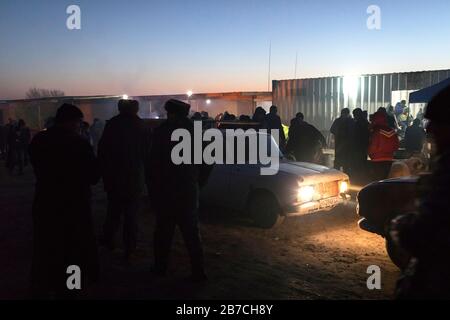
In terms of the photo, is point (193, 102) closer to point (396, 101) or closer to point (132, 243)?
point (396, 101)

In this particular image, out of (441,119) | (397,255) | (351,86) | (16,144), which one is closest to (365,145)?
(397,255)

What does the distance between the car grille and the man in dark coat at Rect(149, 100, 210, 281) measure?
9.49ft

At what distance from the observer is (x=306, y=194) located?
284 inches

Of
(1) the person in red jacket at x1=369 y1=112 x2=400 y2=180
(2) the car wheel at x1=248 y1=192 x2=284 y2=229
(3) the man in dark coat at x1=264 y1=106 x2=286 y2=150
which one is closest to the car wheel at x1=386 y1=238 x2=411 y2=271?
(2) the car wheel at x1=248 y1=192 x2=284 y2=229

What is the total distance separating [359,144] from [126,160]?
6.18m

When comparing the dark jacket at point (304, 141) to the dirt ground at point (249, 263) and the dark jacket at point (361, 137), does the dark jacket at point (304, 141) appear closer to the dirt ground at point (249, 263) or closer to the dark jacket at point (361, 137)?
the dark jacket at point (361, 137)

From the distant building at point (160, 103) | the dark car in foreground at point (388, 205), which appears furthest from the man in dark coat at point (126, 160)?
the distant building at point (160, 103)

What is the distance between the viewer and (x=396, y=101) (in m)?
17.6

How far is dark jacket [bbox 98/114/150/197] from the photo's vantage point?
220 inches

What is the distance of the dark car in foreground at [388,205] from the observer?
535cm

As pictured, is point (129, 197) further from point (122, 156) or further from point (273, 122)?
point (273, 122)

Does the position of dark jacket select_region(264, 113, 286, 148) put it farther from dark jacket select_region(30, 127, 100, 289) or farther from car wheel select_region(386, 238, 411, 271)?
dark jacket select_region(30, 127, 100, 289)

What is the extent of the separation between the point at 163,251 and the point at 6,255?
247cm

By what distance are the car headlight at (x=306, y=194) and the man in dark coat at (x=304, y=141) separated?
11.6ft
